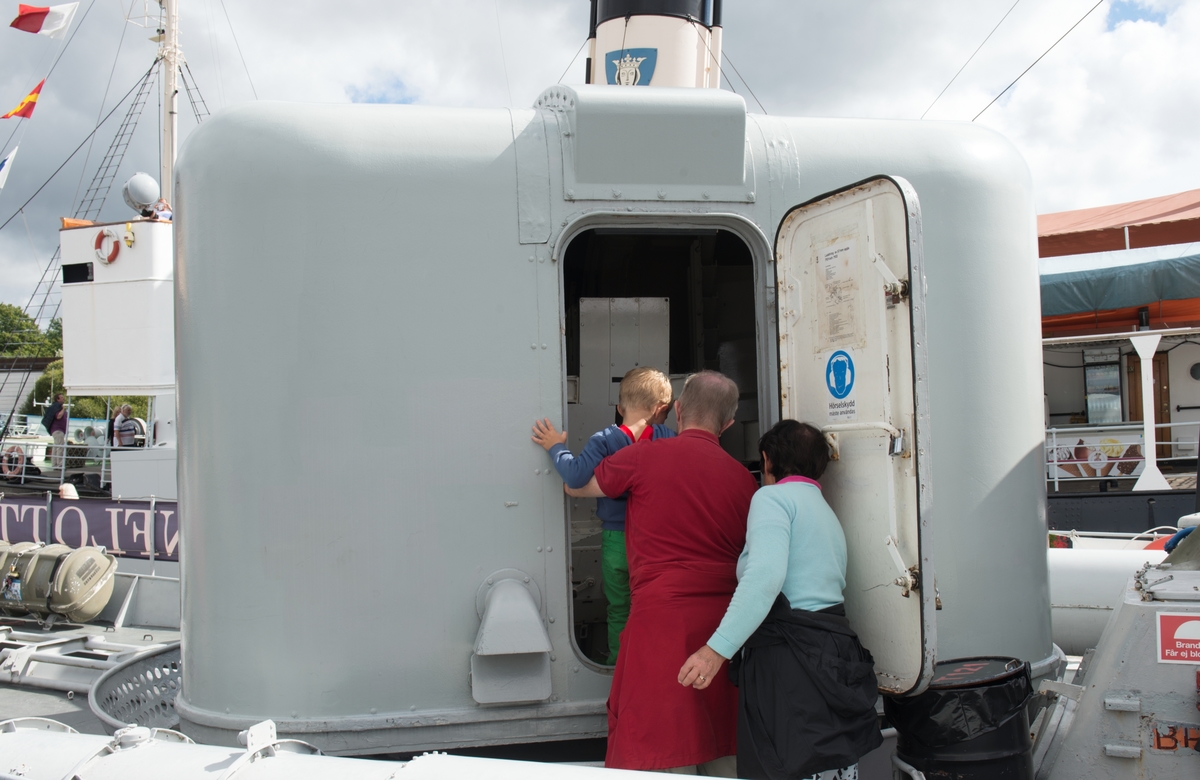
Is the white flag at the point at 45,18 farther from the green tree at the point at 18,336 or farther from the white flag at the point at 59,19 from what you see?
the green tree at the point at 18,336

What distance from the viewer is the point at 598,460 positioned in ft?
9.34

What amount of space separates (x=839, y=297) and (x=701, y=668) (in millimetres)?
1237

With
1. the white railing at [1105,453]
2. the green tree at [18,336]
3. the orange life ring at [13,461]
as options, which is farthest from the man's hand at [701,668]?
the green tree at [18,336]

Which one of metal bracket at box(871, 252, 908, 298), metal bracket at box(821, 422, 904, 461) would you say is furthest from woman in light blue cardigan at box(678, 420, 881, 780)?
metal bracket at box(871, 252, 908, 298)

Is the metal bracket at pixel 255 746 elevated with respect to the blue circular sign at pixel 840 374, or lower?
lower

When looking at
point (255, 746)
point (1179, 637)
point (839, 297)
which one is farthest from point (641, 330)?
point (255, 746)

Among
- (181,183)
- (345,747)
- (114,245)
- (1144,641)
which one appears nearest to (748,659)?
(1144,641)

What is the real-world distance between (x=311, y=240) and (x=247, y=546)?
3.37 feet

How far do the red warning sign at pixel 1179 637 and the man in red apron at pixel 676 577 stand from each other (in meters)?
1.20

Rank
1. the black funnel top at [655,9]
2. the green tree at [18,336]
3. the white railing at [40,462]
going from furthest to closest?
the green tree at [18,336] → the white railing at [40,462] → the black funnel top at [655,9]

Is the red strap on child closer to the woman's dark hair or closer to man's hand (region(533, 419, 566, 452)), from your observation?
man's hand (region(533, 419, 566, 452))

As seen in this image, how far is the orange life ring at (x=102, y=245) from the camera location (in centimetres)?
1443

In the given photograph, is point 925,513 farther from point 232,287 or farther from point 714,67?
point 714,67

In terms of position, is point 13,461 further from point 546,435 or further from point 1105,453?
point 1105,453
